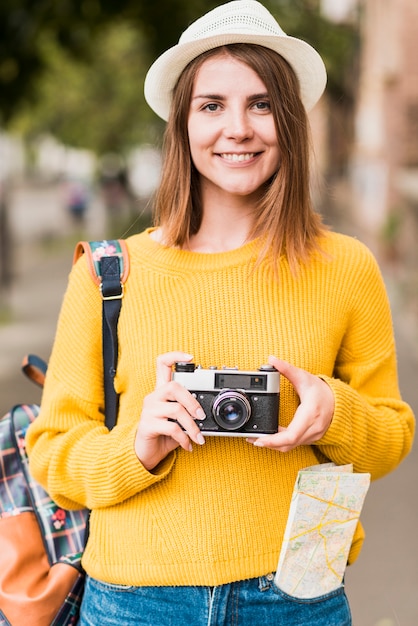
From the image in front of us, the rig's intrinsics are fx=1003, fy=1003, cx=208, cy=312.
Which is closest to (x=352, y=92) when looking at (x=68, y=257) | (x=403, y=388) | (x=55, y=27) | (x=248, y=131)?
(x=68, y=257)

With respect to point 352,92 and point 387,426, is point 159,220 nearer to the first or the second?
point 387,426

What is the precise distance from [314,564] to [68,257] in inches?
808

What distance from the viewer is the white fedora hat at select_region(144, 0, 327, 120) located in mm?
2105

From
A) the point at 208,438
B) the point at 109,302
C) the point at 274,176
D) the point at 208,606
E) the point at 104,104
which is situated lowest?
the point at 104,104

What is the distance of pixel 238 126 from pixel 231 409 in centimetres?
60

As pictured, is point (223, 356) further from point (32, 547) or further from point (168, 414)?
point (32, 547)

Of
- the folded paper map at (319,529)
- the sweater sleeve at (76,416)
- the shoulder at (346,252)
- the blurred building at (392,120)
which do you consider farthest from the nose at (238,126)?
the blurred building at (392,120)

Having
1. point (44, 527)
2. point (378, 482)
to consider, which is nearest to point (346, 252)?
point (44, 527)

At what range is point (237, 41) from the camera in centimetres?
212

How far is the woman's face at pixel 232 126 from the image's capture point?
210 centimetres

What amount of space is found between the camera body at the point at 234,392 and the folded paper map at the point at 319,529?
0.65 ft

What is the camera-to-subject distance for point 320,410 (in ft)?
6.48

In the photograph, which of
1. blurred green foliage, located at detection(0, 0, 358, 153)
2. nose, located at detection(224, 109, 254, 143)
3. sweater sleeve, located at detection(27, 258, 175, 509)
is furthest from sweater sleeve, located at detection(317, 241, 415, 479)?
blurred green foliage, located at detection(0, 0, 358, 153)

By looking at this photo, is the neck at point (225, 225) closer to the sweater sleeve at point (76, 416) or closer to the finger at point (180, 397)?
the sweater sleeve at point (76, 416)
